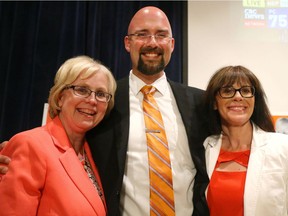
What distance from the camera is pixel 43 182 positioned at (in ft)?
4.10

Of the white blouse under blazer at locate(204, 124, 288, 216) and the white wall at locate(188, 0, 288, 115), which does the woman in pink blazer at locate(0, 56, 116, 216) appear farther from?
the white wall at locate(188, 0, 288, 115)

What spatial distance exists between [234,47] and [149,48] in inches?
56.4

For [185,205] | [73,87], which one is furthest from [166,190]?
[73,87]

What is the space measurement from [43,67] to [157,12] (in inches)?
69.5

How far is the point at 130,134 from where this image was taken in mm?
1766

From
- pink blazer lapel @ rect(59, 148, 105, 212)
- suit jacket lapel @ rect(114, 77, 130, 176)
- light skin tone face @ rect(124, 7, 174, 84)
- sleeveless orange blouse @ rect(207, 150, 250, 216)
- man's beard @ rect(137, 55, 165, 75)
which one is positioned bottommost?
sleeveless orange blouse @ rect(207, 150, 250, 216)

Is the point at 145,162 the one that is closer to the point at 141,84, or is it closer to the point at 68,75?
the point at 141,84

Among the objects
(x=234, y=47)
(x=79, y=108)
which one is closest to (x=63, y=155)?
(x=79, y=108)

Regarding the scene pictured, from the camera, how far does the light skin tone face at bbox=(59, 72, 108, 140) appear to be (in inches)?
59.7

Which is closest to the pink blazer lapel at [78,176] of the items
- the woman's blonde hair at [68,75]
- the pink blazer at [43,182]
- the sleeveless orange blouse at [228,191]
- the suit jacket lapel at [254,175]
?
the pink blazer at [43,182]

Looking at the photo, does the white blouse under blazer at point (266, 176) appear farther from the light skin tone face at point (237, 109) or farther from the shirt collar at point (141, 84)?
the shirt collar at point (141, 84)

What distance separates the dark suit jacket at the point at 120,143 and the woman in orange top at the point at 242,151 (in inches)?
2.4

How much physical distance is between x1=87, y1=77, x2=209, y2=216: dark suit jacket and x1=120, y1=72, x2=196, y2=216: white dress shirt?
0.04 m

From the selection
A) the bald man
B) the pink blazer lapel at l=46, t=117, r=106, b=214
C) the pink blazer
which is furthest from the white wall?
the pink blazer
